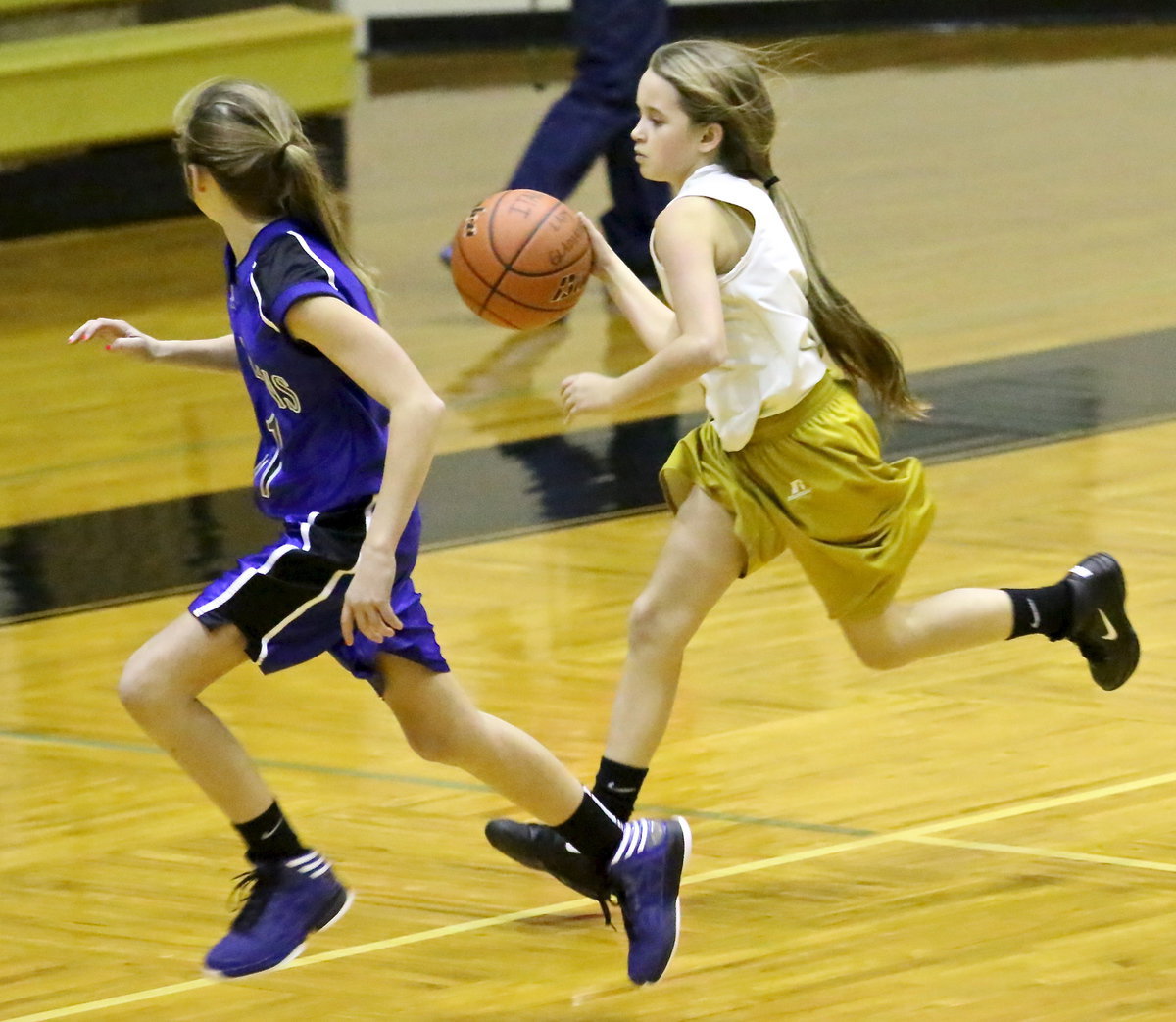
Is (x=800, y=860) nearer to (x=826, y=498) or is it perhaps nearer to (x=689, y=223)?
(x=826, y=498)

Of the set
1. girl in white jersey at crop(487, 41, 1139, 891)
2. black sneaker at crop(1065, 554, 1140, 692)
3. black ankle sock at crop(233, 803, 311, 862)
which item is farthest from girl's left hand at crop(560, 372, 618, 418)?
black sneaker at crop(1065, 554, 1140, 692)

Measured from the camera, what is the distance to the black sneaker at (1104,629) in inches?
124

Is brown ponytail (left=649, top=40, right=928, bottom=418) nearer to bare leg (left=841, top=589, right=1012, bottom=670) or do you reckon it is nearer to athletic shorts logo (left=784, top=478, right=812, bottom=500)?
athletic shorts logo (left=784, top=478, right=812, bottom=500)

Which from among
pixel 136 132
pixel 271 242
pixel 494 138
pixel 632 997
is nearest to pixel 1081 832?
pixel 632 997

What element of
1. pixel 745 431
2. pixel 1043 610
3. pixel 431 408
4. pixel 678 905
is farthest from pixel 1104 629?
pixel 431 408

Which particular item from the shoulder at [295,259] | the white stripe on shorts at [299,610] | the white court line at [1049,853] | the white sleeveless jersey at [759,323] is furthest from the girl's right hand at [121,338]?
the white court line at [1049,853]

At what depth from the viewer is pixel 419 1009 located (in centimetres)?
252

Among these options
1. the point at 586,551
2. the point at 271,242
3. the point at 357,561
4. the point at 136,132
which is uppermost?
the point at 271,242

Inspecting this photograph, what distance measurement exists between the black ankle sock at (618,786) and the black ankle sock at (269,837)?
1.53 feet

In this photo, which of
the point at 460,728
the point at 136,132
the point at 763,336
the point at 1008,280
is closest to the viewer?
the point at 460,728

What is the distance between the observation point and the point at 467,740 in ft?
8.40

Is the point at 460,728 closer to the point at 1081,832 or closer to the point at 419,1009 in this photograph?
the point at 419,1009

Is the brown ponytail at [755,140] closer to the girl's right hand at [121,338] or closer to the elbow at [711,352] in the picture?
the elbow at [711,352]

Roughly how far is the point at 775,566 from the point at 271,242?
1921mm
